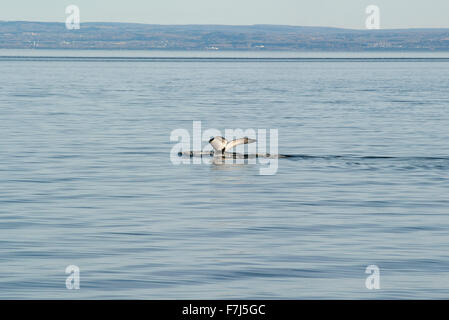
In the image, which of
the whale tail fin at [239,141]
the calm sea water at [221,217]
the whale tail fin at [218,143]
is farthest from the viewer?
the whale tail fin at [218,143]

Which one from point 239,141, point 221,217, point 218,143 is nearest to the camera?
point 221,217

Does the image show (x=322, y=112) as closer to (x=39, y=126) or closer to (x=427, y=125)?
(x=427, y=125)

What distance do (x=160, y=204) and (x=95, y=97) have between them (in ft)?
188

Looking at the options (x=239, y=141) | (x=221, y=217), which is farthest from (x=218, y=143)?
(x=221, y=217)

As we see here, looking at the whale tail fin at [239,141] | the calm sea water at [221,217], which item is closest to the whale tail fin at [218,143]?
the whale tail fin at [239,141]

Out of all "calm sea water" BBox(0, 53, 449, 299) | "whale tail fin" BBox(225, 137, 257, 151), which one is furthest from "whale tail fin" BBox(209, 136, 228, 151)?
"calm sea water" BBox(0, 53, 449, 299)

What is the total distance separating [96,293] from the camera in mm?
14398

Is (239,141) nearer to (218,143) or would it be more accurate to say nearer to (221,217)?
(218,143)

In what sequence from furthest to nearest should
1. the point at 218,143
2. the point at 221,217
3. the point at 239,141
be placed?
the point at 218,143 < the point at 239,141 < the point at 221,217

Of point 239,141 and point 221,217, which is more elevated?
point 239,141

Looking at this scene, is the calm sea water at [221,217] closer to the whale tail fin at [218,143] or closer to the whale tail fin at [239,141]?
the whale tail fin at [239,141]

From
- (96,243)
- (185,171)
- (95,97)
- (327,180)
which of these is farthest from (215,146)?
(95,97)

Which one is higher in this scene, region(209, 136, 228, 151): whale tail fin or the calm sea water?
region(209, 136, 228, 151): whale tail fin

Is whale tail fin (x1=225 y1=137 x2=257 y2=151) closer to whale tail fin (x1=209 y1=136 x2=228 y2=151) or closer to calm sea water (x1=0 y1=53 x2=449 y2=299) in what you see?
whale tail fin (x1=209 y1=136 x2=228 y2=151)
